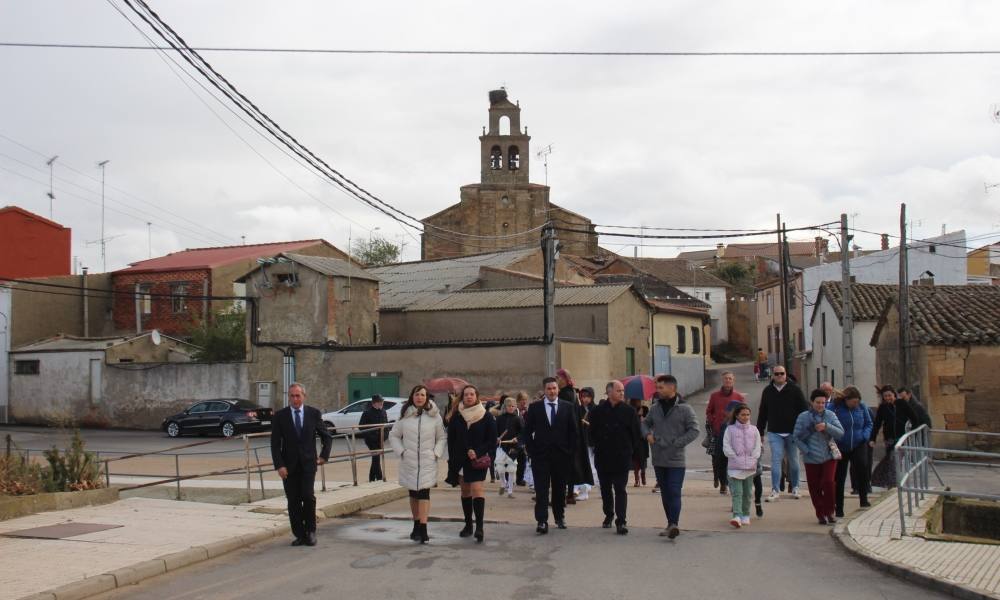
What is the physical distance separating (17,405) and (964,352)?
127ft

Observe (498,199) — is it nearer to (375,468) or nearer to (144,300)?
(144,300)

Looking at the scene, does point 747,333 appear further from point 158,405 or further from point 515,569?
point 515,569

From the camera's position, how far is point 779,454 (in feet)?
43.7

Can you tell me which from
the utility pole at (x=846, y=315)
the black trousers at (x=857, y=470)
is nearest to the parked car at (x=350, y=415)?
the utility pole at (x=846, y=315)

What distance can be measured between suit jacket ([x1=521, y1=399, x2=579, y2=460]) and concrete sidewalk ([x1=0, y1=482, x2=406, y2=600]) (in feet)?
10.5

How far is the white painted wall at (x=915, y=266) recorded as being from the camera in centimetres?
4700

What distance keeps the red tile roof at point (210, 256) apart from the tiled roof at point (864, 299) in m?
27.9

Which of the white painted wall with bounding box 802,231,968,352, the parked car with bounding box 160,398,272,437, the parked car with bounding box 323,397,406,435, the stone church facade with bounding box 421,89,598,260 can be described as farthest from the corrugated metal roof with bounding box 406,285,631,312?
the stone church facade with bounding box 421,89,598,260

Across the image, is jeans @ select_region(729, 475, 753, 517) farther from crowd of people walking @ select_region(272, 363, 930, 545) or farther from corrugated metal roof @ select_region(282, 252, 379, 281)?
corrugated metal roof @ select_region(282, 252, 379, 281)

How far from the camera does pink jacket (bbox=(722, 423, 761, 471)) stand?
11.2m

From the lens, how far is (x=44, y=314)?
4650 cm

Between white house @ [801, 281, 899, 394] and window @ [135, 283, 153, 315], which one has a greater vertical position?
window @ [135, 283, 153, 315]

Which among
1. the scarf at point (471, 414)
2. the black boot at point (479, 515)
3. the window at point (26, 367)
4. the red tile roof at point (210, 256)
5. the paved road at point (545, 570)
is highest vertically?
the red tile roof at point (210, 256)

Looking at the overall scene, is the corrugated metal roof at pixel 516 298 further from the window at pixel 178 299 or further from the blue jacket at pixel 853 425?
the blue jacket at pixel 853 425
